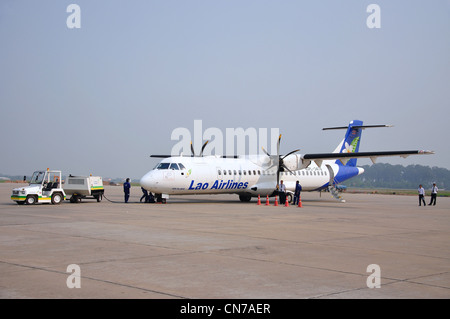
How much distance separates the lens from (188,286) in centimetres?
635

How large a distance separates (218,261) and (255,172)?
20.9m

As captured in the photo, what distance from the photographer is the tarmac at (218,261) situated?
243 inches

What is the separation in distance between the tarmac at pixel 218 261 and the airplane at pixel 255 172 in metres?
10.4

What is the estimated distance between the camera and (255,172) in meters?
29.0

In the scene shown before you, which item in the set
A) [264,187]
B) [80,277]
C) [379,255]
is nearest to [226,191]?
[264,187]

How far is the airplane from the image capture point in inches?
979

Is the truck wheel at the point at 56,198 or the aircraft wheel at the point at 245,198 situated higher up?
the truck wheel at the point at 56,198
